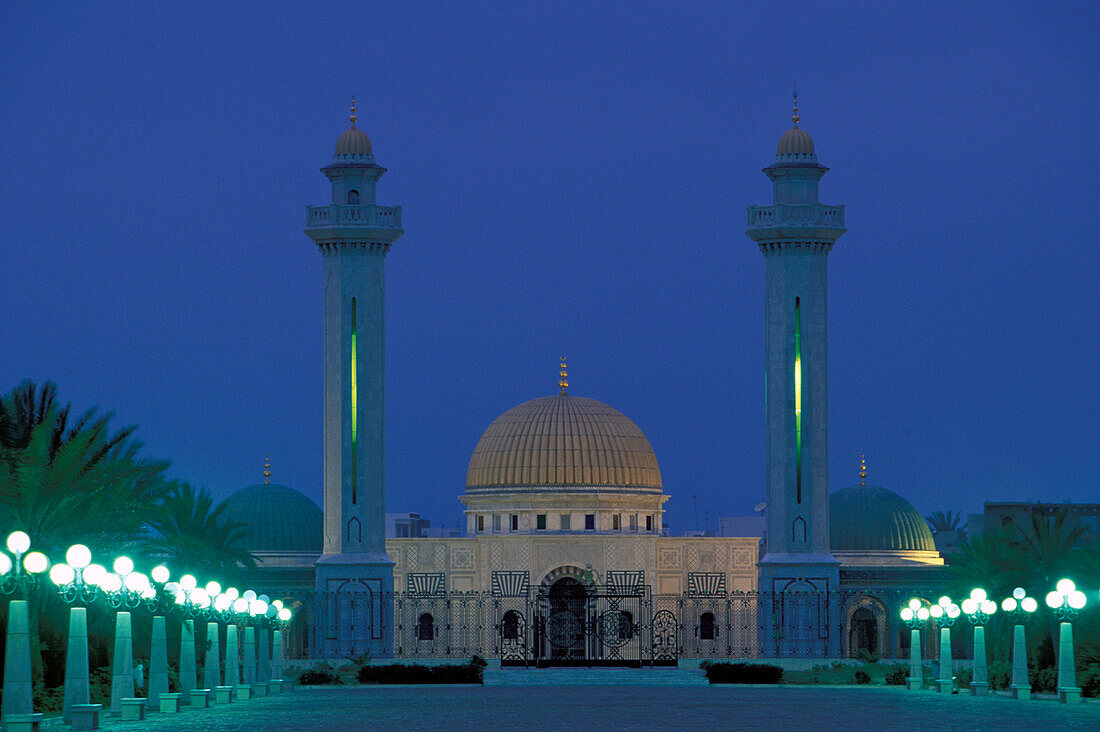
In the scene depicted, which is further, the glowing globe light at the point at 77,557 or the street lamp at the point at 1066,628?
the street lamp at the point at 1066,628

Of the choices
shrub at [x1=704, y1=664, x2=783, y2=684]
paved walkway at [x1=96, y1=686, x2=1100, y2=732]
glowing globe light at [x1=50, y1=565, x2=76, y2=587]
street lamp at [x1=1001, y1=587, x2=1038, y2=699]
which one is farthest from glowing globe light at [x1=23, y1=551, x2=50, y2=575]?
shrub at [x1=704, y1=664, x2=783, y2=684]

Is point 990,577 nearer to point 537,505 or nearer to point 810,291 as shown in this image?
point 810,291

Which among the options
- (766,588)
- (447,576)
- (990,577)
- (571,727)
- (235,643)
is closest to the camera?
(571,727)

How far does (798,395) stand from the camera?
58875 mm

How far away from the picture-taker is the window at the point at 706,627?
2571 inches

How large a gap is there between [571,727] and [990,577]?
28249 millimetres

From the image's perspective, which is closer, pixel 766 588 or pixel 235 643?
pixel 235 643

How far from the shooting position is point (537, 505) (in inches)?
2653

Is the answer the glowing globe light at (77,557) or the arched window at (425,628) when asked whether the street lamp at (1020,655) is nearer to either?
the glowing globe light at (77,557)

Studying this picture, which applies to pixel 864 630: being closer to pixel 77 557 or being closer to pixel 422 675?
pixel 422 675

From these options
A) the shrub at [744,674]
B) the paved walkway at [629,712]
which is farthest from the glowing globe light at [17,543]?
the shrub at [744,674]

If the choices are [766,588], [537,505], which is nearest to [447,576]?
[537,505]

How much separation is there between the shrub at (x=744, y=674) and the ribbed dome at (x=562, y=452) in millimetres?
20424

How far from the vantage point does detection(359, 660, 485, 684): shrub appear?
46.4m
